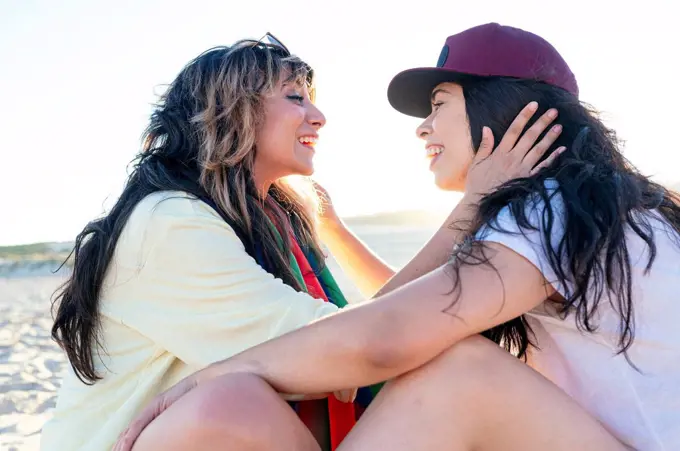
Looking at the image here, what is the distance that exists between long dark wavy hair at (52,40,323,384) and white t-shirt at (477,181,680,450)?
1.23 meters

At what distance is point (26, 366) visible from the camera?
6559mm

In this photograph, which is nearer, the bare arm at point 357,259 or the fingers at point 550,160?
the fingers at point 550,160

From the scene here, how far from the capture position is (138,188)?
111 inches

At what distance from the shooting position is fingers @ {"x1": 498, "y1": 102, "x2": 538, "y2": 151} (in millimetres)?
2570

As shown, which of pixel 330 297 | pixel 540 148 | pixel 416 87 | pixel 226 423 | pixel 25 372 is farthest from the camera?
pixel 25 372

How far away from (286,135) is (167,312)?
117 cm

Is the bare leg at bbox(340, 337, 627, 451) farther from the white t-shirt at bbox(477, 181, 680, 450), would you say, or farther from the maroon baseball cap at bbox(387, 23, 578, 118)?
the maroon baseball cap at bbox(387, 23, 578, 118)

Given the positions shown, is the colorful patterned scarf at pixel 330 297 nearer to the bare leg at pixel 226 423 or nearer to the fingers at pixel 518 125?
the bare leg at pixel 226 423

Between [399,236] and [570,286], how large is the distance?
17876mm

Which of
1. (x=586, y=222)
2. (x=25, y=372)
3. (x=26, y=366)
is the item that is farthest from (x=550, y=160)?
(x=26, y=366)

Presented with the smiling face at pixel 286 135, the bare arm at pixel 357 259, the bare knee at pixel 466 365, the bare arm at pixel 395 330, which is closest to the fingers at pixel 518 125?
the bare arm at pixel 395 330

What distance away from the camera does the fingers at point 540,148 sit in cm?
249

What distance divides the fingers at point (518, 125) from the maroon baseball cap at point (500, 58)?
0.52 feet

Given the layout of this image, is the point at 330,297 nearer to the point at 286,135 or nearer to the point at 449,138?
the point at 286,135
